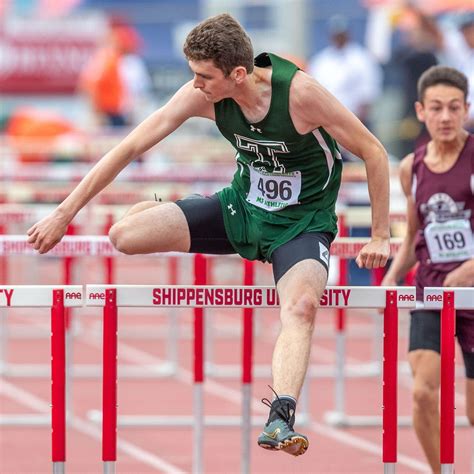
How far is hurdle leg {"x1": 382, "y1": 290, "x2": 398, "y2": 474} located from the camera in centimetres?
591

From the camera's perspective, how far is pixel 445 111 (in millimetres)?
6914

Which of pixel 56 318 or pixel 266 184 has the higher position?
pixel 266 184

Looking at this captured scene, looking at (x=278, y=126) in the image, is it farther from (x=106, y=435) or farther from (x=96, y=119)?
(x=96, y=119)

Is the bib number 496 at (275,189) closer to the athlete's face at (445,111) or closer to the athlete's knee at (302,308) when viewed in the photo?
the athlete's knee at (302,308)

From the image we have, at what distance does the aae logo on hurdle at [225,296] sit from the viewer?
5.86 meters

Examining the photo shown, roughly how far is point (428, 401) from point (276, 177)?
1.35m

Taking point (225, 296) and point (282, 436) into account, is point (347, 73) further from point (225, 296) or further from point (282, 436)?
point (282, 436)

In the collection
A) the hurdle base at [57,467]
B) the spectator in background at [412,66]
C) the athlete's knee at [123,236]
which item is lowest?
the hurdle base at [57,467]

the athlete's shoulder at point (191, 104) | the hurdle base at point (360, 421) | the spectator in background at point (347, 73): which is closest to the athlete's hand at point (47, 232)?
the athlete's shoulder at point (191, 104)

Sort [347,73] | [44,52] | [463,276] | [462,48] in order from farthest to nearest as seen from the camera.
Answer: [44,52] → [347,73] → [462,48] → [463,276]

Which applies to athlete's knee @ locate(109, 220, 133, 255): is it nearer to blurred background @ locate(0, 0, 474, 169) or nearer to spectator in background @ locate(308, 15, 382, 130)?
blurred background @ locate(0, 0, 474, 169)

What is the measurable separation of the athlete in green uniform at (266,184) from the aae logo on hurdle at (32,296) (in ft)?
0.88

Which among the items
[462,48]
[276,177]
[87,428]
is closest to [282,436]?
[276,177]

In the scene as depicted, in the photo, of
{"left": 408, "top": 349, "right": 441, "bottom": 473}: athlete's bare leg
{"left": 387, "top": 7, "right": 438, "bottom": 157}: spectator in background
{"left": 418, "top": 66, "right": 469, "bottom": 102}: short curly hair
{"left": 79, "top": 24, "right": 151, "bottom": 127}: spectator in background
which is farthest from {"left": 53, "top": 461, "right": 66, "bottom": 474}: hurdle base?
{"left": 79, "top": 24, "right": 151, "bottom": 127}: spectator in background
